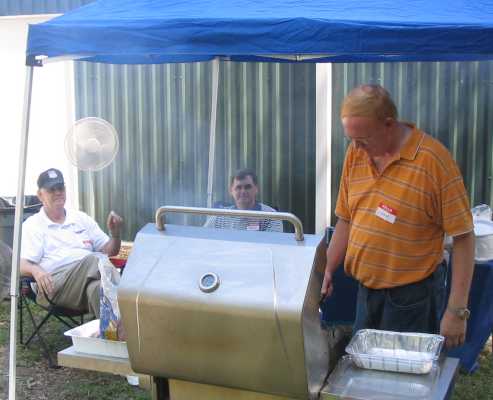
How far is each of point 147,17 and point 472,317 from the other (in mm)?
2403

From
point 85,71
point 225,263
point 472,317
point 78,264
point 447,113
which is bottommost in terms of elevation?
point 472,317

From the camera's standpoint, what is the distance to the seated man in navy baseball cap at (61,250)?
4113mm

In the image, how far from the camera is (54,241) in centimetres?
439

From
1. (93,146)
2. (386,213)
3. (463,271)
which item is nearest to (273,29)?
(386,213)

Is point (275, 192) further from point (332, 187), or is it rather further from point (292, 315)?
point (292, 315)

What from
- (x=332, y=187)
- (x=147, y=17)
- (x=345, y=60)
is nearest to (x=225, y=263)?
(x=147, y=17)

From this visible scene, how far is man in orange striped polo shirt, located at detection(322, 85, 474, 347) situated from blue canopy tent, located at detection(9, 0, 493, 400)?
40 centimetres

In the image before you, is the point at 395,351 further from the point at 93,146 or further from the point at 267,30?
the point at 93,146

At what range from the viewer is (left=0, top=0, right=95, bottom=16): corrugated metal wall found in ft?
22.2

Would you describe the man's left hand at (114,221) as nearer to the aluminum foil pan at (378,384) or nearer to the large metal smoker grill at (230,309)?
the large metal smoker grill at (230,309)

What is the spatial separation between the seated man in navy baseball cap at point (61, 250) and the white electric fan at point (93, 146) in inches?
19.1

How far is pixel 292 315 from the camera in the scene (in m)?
1.77

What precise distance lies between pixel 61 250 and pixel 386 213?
2579 mm

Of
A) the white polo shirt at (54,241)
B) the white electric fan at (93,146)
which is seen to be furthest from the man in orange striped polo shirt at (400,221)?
the white electric fan at (93,146)
